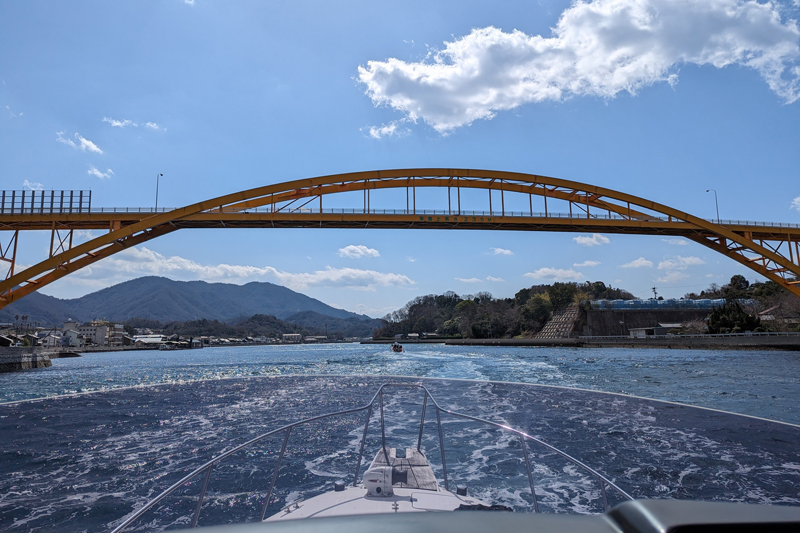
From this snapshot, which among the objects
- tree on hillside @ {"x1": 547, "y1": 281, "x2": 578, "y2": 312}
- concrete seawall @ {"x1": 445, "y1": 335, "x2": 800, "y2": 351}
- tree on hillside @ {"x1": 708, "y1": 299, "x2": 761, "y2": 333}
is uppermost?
tree on hillside @ {"x1": 547, "y1": 281, "x2": 578, "y2": 312}

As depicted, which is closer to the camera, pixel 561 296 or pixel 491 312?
pixel 561 296

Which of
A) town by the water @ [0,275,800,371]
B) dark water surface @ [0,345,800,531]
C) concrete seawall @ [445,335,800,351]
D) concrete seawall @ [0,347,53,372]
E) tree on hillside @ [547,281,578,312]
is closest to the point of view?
dark water surface @ [0,345,800,531]

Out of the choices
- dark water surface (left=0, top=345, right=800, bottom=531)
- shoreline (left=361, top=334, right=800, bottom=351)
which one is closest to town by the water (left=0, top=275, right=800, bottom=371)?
shoreline (left=361, top=334, right=800, bottom=351)

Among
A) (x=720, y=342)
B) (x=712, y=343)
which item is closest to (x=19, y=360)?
(x=712, y=343)

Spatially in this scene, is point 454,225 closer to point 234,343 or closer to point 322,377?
point 322,377

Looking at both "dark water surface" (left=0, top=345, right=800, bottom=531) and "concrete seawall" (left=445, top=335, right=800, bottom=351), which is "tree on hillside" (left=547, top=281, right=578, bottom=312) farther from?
"dark water surface" (left=0, top=345, right=800, bottom=531)

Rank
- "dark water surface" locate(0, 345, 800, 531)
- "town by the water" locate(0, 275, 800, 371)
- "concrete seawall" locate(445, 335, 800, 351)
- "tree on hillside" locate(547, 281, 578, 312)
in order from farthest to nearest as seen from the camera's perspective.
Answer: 1. "tree on hillside" locate(547, 281, 578, 312)
2. "town by the water" locate(0, 275, 800, 371)
3. "concrete seawall" locate(445, 335, 800, 351)
4. "dark water surface" locate(0, 345, 800, 531)

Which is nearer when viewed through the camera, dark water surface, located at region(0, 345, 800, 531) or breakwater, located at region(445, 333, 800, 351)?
dark water surface, located at region(0, 345, 800, 531)

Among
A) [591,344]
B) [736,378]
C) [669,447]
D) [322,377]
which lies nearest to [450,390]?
[322,377]

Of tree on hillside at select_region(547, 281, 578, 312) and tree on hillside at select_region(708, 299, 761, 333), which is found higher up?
tree on hillside at select_region(547, 281, 578, 312)

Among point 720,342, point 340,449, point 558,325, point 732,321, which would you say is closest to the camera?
point 340,449

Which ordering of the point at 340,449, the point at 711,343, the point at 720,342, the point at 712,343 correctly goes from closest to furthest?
the point at 340,449
the point at 720,342
the point at 712,343
the point at 711,343

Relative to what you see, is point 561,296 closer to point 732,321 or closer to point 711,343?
point 732,321

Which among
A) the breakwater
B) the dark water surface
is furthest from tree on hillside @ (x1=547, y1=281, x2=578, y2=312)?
the dark water surface
